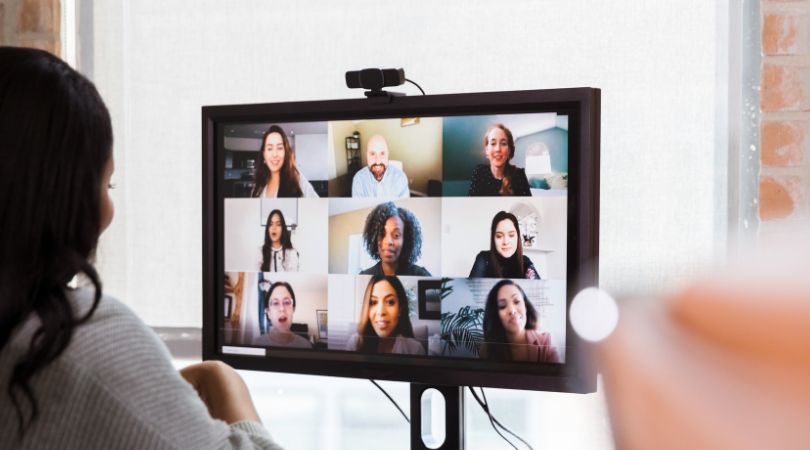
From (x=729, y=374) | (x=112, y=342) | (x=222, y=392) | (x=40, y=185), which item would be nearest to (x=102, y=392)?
(x=112, y=342)

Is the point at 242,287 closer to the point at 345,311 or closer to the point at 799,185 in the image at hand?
the point at 345,311

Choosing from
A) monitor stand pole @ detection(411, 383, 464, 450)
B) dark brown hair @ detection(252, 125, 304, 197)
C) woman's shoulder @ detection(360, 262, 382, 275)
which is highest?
dark brown hair @ detection(252, 125, 304, 197)

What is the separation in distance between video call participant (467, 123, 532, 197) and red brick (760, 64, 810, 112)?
18.5 inches

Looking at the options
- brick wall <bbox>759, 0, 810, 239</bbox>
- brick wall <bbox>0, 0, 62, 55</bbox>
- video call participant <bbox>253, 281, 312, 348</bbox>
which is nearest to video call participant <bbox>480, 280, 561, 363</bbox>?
video call participant <bbox>253, 281, 312, 348</bbox>

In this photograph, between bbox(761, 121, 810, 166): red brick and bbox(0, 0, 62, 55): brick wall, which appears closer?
bbox(761, 121, 810, 166): red brick

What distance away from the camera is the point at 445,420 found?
4.20ft

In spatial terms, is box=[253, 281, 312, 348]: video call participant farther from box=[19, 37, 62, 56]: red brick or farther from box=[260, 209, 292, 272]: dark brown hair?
box=[19, 37, 62, 56]: red brick

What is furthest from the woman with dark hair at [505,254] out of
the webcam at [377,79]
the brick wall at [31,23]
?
the brick wall at [31,23]

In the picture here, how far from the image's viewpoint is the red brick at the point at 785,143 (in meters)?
1.32

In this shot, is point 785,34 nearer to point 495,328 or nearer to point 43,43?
point 495,328

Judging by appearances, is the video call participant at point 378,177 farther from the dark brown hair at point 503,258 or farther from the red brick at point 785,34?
the red brick at point 785,34

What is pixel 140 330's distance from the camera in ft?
2.56

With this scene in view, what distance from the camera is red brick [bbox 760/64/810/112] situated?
1325 millimetres

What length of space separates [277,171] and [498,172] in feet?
1.10
